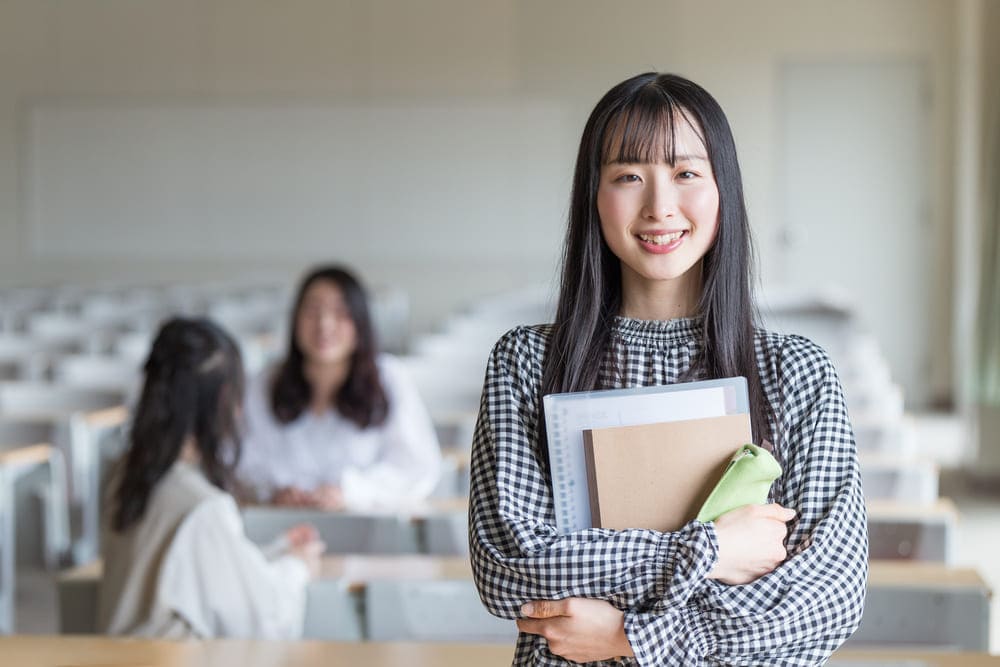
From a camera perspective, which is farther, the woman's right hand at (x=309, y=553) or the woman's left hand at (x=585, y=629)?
the woman's right hand at (x=309, y=553)

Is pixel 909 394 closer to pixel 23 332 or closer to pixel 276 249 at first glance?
pixel 276 249

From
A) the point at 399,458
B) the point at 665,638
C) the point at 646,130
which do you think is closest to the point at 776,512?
the point at 665,638

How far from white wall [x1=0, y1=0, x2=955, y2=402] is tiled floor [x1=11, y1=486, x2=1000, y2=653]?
4.48m

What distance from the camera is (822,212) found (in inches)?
418

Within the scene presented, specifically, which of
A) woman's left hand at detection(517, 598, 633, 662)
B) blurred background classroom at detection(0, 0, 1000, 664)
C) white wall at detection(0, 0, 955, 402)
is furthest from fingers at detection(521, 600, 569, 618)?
white wall at detection(0, 0, 955, 402)

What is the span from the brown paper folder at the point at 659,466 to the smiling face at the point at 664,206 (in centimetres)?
17

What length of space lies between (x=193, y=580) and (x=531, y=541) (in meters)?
1.27

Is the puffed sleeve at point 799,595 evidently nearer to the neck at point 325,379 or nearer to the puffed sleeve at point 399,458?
the puffed sleeve at point 399,458

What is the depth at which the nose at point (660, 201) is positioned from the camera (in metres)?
1.33

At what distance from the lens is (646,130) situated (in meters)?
Result: 1.34

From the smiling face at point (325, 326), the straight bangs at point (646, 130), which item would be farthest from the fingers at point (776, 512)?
the smiling face at point (325, 326)

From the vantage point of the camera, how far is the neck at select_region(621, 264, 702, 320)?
1407mm

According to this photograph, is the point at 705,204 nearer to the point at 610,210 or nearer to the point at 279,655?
the point at 610,210

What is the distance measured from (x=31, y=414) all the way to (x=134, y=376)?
36.6 inches
